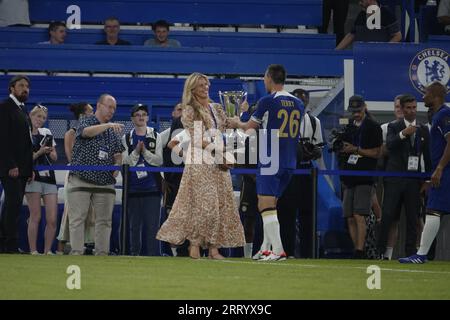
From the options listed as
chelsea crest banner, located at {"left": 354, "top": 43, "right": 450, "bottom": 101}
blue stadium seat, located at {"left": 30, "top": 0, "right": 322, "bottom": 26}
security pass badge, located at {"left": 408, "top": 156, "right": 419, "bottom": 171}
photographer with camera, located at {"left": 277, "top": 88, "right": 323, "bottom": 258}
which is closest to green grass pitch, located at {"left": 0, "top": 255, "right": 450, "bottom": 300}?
photographer with camera, located at {"left": 277, "top": 88, "right": 323, "bottom": 258}

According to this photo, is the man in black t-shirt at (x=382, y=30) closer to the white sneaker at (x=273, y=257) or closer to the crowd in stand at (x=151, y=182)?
the crowd in stand at (x=151, y=182)

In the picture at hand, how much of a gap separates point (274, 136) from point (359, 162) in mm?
3007

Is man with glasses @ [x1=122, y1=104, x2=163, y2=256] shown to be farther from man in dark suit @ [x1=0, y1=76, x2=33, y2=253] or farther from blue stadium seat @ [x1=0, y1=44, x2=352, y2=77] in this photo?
blue stadium seat @ [x1=0, y1=44, x2=352, y2=77]

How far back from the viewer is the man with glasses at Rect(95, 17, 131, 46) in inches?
Result: 758

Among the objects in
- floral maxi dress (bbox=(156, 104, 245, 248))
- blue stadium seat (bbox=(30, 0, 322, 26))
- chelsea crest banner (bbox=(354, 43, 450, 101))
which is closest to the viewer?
floral maxi dress (bbox=(156, 104, 245, 248))

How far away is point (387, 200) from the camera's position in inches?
574

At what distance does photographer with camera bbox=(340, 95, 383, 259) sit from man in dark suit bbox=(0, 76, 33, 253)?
163 inches

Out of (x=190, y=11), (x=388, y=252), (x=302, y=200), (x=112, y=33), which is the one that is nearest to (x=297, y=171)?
(x=302, y=200)

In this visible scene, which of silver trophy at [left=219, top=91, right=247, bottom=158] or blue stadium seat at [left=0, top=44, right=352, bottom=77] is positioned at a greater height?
blue stadium seat at [left=0, top=44, right=352, bottom=77]

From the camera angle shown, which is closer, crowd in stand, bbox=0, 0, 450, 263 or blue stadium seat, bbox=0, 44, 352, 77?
crowd in stand, bbox=0, 0, 450, 263

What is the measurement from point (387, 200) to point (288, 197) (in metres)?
1.34

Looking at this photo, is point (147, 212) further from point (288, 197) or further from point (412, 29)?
point (412, 29)

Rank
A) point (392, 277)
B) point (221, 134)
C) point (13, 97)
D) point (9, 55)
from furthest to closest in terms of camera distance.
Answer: point (9, 55) → point (13, 97) → point (221, 134) → point (392, 277)
